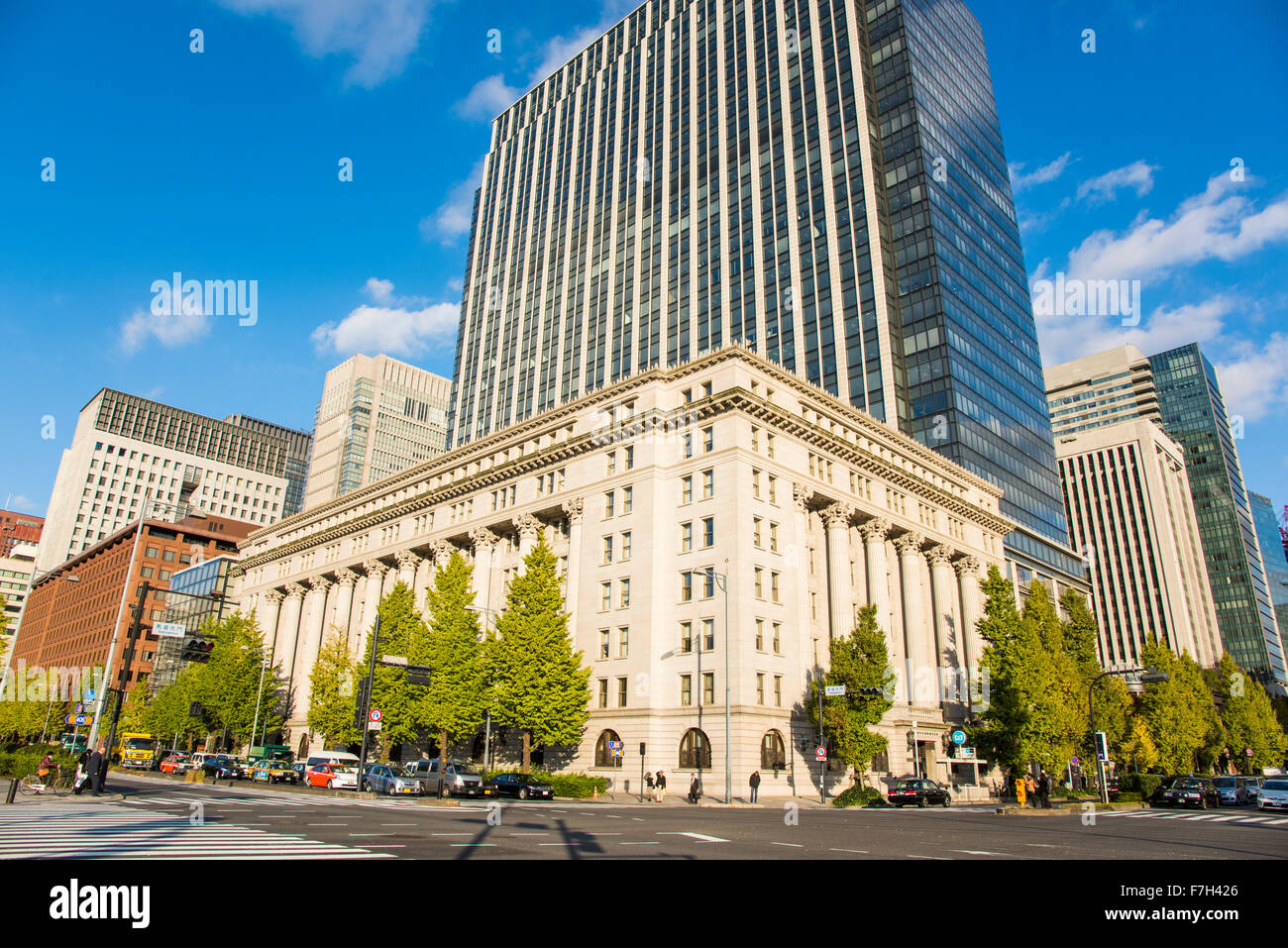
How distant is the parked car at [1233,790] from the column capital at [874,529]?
87.3 ft

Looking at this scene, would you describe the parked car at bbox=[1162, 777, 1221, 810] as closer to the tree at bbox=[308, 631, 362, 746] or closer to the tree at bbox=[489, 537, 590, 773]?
the tree at bbox=[489, 537, 590, 773]

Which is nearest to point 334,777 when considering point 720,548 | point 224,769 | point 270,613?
point 224,769

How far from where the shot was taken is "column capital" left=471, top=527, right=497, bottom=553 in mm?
67125

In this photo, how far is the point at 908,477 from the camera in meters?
68.0

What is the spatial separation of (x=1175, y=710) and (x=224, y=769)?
80.7m

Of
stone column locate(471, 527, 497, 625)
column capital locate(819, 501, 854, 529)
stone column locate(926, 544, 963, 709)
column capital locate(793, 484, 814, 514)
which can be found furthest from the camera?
stone column locate(926, 544, 963, 709)

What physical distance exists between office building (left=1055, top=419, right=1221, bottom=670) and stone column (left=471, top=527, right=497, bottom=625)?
124 meters

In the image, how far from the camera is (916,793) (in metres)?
45.0

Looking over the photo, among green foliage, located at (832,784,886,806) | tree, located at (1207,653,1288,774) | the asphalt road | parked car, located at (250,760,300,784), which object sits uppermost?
tree, located at (1207,653,1288,774)

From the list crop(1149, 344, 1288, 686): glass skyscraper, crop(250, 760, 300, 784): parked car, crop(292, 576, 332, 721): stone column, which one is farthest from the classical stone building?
crop(1149, 344, 1288, 686): glass skyscraper

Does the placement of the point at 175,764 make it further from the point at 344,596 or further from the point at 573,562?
the point at 573,562
